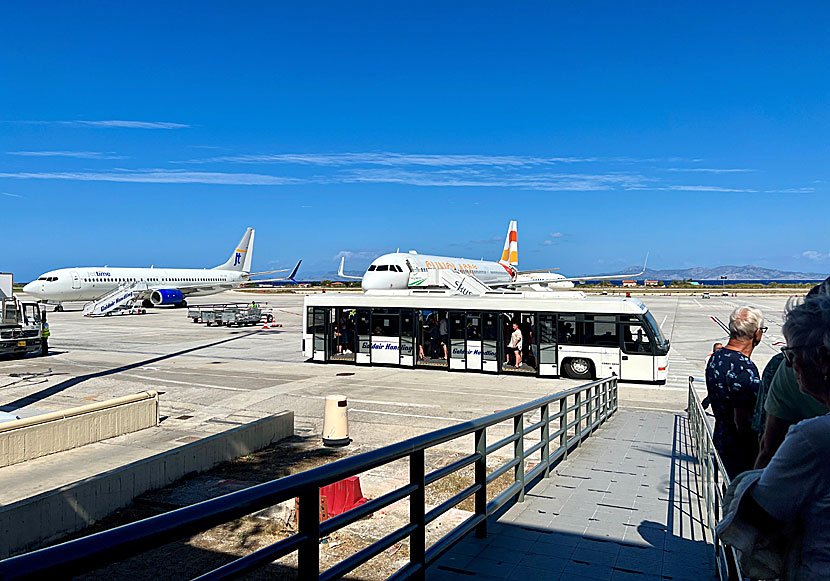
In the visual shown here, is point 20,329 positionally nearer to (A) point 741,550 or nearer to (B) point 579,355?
(B) point 579,355

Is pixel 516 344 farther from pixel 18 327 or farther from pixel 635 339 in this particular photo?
pixel 18 327

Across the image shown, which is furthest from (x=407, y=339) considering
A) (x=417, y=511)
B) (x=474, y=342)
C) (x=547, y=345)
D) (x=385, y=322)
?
(x=417, y=511)

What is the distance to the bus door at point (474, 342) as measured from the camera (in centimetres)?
2073

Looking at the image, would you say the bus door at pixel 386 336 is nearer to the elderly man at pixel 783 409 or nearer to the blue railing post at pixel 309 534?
the elderly man at pixel 783 409

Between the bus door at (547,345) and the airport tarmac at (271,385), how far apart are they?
69 cm

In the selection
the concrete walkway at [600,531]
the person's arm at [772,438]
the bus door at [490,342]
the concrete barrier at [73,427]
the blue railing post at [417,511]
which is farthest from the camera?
the bus door at [490,342]

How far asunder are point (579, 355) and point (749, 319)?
14159 millimetres

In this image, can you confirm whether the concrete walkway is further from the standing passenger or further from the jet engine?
the jet engine

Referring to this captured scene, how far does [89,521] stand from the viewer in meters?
7.64

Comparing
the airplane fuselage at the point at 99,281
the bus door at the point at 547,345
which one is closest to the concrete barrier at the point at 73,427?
the bus door at the point at 547,345

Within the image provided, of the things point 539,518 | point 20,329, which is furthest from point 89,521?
point 20,329

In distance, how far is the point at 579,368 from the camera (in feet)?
64.1

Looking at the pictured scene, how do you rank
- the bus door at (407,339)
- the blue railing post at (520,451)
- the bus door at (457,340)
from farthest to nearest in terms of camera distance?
1. the bus door at (407,339)
2. the bus door at (457,340)
3. the blue railing post at (520,451)

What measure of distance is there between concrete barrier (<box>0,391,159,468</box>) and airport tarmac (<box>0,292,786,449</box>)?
86 cm
